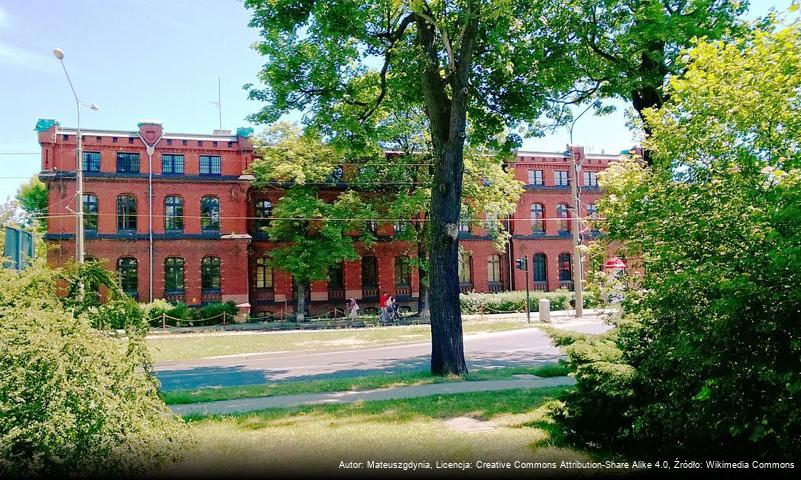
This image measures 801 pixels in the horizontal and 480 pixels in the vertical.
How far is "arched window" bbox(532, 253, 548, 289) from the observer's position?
47.4 m

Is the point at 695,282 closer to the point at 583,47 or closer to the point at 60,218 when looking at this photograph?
the point at 583,47

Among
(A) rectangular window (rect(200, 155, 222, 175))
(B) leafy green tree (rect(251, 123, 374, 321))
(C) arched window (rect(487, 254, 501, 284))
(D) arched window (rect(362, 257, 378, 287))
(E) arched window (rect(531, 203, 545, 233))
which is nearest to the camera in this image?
(B) leafy green tree (rect(251, 123, 374, 321))

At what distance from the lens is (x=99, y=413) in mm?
5227

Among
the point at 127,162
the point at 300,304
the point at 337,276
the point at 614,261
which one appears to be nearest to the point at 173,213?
the point at 127,162

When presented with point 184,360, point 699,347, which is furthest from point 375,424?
point 184,360

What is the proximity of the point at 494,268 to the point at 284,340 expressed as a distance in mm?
25078

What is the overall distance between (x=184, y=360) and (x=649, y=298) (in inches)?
715

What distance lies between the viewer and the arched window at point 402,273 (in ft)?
141

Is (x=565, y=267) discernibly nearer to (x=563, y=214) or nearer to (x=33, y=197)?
(x=563, y=214)

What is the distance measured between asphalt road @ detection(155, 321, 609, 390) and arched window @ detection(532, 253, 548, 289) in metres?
24.9

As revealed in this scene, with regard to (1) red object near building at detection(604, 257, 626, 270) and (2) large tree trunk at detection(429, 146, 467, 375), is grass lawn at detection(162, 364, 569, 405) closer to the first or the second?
(2) large tree trunk at detection(429, 146, 467, 375)

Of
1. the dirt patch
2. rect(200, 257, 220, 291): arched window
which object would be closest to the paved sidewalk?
the dirt patch

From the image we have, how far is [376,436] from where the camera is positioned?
7.21 m

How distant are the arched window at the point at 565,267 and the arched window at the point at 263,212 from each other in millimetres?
25244
